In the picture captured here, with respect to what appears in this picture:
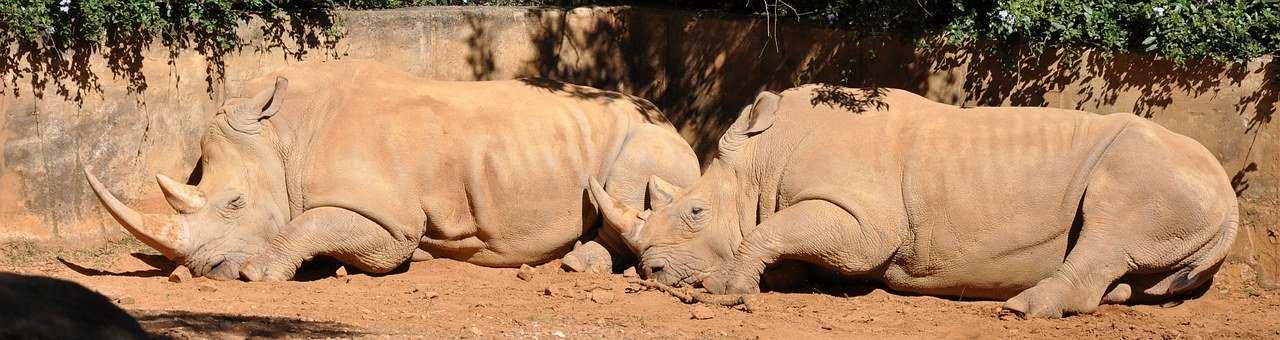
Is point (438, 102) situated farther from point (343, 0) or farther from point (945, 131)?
point (945, 131)

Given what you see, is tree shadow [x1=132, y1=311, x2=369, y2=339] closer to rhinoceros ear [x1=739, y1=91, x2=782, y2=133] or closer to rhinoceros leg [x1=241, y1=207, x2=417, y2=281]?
rhinoceros leg [x1=241, y1=207, x2=417, y2=281]

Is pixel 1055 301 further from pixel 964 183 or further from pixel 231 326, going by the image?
pixel 231 326

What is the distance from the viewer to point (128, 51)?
10.7m

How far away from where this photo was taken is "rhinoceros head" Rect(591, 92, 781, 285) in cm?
1020

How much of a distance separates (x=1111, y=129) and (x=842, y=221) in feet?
5.13

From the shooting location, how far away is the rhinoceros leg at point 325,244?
32.8ft

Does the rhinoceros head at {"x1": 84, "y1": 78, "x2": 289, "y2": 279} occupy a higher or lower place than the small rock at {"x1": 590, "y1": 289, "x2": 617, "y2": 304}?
higher

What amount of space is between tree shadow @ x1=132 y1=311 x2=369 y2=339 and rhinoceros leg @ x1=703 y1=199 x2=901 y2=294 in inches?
101

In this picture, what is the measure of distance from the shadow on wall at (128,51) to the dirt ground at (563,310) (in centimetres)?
110

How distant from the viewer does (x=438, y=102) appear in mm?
10531

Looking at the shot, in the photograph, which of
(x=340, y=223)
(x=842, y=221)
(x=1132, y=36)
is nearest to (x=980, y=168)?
(x=842, y=221)

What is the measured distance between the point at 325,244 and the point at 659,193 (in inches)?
79.3

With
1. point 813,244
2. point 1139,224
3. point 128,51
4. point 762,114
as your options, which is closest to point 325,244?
point 128,51

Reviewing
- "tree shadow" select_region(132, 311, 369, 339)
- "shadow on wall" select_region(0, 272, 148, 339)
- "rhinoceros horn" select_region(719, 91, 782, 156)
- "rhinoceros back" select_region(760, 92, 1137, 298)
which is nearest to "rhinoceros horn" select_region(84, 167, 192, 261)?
"tree shadow" select_region(132, 311, 369, 339)
